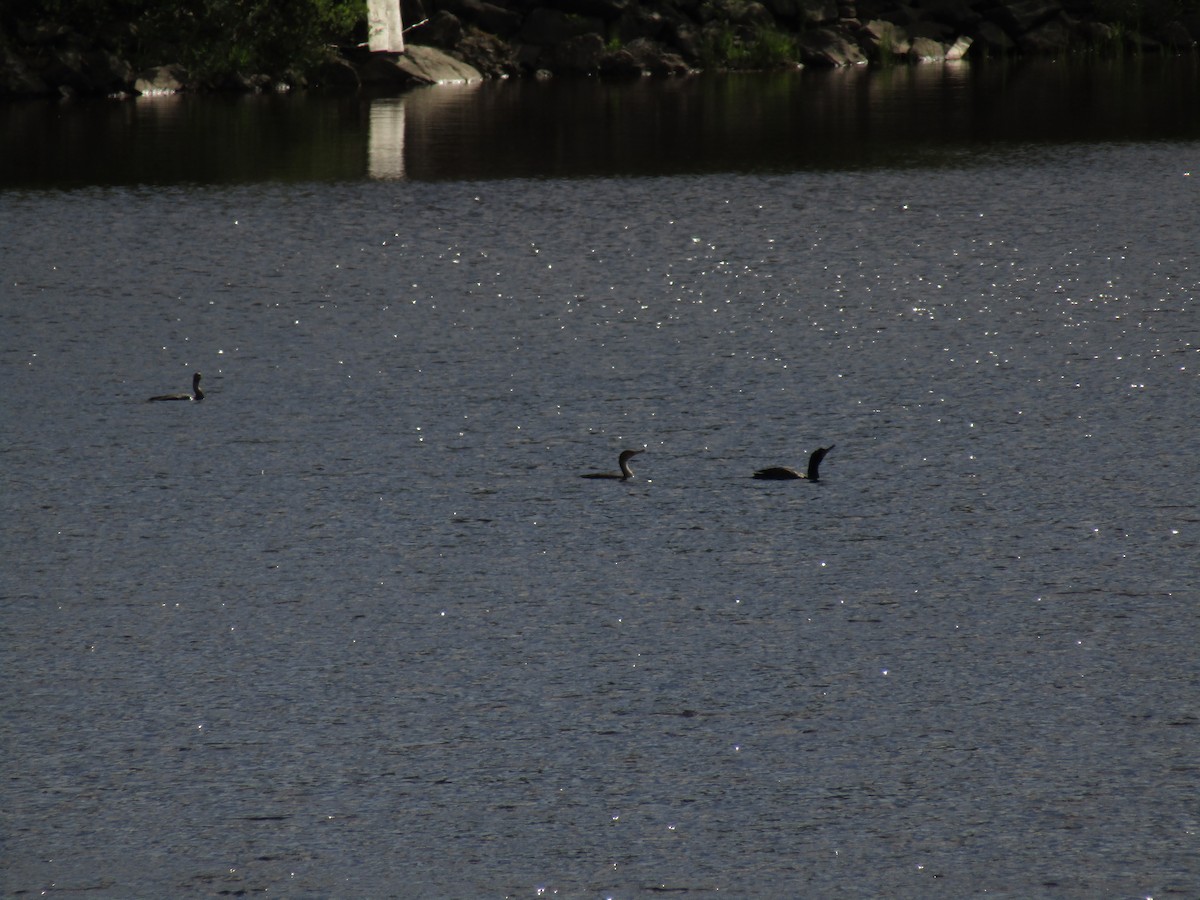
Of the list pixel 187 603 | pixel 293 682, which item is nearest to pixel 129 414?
pixel 187 603

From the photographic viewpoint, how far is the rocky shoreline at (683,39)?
40125 mm

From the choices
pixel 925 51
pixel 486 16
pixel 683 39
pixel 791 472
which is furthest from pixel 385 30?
pixel 791 472

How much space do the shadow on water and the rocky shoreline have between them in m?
2.82

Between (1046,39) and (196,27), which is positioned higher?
(1046,39)

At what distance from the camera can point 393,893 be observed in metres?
4.76

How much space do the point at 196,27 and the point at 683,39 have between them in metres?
11.4

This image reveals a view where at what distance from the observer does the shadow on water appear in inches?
874

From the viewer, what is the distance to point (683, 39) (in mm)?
44844

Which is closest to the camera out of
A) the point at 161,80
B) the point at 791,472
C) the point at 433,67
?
the point at 791,472

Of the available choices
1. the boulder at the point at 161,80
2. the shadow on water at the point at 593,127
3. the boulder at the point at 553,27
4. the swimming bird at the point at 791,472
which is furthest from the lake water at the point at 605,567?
the boulder at the point at 553,27

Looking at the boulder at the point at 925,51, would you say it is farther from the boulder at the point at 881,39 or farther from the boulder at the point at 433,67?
the boulder at the point at 433,67

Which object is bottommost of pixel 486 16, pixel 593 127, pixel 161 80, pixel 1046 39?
pixel 593 127

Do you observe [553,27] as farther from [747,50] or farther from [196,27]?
[196,27]

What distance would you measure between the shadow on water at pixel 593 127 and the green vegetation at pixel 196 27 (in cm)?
314
